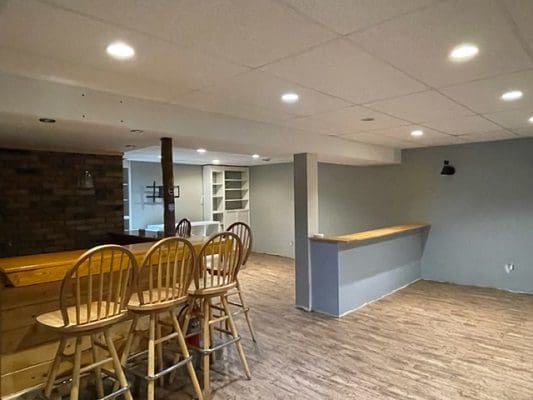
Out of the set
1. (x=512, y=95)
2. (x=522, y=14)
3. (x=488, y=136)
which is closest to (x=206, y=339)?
(x=522, y=14)

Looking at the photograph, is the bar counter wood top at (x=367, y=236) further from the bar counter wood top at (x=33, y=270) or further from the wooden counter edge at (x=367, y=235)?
the bar counter wood top at (x=33, y=270)

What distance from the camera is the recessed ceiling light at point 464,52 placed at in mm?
1960

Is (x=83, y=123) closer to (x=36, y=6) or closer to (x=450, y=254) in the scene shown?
(x=36, y=6)

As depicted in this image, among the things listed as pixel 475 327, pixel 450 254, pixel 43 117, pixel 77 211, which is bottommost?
pixel 475 327

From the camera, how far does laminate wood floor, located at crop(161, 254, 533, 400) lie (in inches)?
108

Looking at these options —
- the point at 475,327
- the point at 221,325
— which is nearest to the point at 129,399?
the point at 221,325

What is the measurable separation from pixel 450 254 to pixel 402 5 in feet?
17.0

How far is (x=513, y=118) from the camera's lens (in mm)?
3805

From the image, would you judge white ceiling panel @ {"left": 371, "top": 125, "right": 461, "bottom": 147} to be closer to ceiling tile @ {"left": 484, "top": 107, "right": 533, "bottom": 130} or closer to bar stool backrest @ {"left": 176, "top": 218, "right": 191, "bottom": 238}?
ceiling tile @ {"left": 484, "top": 107, "right": 533, "bottom": 130}

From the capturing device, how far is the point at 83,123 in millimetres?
2652

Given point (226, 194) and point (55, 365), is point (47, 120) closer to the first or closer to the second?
point (55, 365)

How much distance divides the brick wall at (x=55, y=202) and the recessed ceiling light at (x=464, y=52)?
4100mm

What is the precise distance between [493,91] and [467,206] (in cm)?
328

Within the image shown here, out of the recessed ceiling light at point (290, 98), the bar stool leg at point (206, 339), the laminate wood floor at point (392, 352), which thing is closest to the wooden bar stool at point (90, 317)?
the bar stool leg at point (206, 339)
